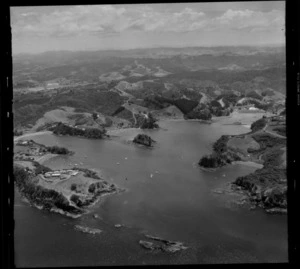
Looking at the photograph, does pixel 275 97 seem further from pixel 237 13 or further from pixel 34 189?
pixel 34 189

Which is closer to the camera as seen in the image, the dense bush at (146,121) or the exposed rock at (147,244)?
the exposed rock at (147,244)

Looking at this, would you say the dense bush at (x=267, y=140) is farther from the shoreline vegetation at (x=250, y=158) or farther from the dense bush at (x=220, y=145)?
the dense bush at (x=220, y=145)

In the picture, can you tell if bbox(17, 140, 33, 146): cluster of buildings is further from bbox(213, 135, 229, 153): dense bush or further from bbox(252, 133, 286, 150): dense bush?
bbox(252, 133, 286, 150): dense bush

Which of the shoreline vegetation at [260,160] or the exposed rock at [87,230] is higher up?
the shoreline vegetation at [260,160]

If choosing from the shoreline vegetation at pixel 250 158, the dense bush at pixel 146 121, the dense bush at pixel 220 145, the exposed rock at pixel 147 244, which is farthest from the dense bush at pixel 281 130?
the exposed rock at pixel 147 244

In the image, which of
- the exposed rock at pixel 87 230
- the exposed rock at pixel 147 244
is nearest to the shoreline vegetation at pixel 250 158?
the exposed rock at pixel 87 230

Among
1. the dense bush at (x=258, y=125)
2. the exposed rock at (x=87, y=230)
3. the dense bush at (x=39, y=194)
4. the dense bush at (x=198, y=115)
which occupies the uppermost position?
the dense bush at (x=198, y=115)

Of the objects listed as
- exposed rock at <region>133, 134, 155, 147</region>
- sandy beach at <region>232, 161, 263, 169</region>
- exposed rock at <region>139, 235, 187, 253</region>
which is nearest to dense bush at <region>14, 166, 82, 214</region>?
exposed rock at <region>139, 235, 187, 253</region>
